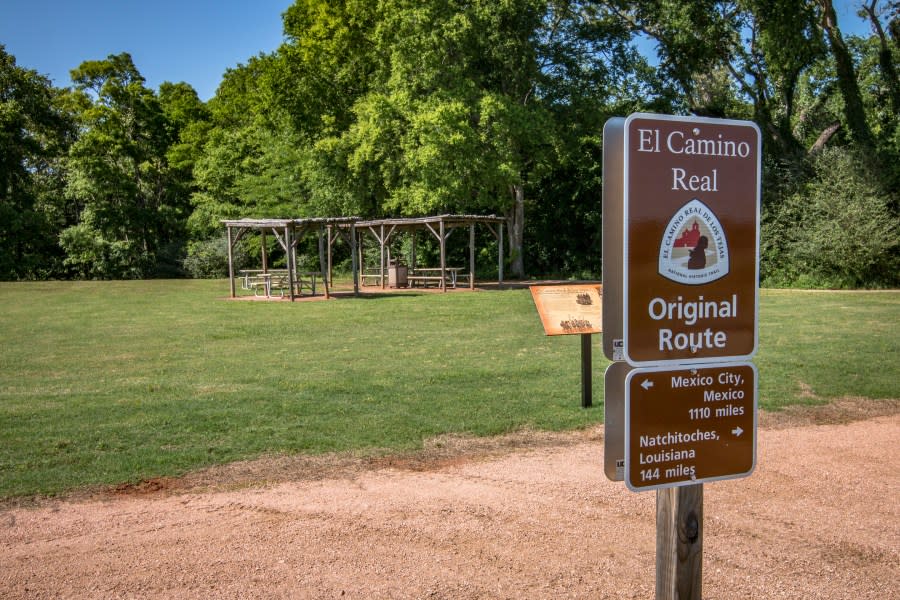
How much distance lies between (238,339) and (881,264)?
65.0 ft

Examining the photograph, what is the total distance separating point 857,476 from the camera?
5.49 meters

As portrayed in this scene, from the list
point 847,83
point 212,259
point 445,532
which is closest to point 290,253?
point 212,259

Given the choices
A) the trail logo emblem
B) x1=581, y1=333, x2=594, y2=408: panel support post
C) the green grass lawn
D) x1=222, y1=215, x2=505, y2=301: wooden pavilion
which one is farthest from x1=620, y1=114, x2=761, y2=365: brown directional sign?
x1=222, y1=215, x2=505, y2=301: wooden pavilion

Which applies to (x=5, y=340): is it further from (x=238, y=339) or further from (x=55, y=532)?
(x=55, y=532)

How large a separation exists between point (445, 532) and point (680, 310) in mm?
2523

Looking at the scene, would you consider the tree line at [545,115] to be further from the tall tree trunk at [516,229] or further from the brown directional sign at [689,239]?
the brown directional sign at [689,239]

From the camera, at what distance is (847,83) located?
25.8 metres

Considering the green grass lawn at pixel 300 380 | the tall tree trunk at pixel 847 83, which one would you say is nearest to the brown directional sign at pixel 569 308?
the green grass lawn at pixel 300 380

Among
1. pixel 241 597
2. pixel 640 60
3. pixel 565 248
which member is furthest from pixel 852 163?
pixel 241 597

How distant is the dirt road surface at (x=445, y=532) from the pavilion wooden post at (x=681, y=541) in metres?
1.20

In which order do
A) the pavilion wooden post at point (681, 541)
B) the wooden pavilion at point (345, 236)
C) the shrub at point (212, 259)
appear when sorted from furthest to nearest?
the shrub at point (212, 259)
the wooden pavilion at point (345, 236)
the pavilion wooden post at point (681, 541)

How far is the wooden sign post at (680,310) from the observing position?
2264mm

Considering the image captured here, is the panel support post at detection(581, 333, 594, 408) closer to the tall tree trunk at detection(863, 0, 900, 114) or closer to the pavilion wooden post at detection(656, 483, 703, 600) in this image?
the pavilion wooden post at detection(656, 483, 703, 600)

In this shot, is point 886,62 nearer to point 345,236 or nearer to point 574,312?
point 345,236
